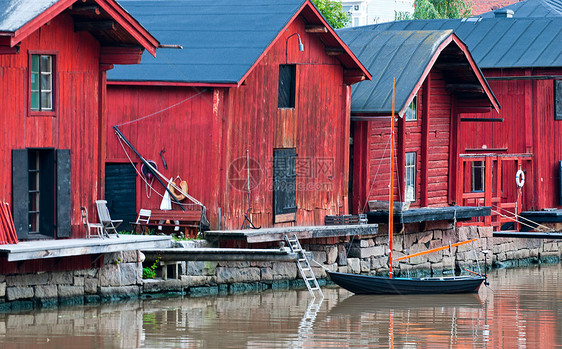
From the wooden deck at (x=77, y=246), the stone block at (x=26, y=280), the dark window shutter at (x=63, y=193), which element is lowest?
the stone block at (x=26, y=280)

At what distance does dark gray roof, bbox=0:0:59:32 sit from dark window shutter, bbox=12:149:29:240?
90.8 inches

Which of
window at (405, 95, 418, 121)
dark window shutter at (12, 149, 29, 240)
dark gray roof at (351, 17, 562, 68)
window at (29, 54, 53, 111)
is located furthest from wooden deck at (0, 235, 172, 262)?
dark gray roof at (351, 17, 562, 68)

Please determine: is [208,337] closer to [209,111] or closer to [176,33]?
[209,111]

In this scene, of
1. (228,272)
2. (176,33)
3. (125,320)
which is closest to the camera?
(125,320)

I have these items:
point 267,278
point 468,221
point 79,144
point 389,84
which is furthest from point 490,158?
point 79,144

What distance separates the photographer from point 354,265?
95.5 ft

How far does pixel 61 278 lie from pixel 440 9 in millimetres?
35160

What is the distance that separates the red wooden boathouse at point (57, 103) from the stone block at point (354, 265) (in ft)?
25.9

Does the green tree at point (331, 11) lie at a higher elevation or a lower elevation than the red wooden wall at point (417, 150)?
higher

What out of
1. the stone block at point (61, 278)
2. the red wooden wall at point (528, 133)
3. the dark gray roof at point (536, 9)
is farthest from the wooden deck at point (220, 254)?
the dark gray roof at point (536, 9)

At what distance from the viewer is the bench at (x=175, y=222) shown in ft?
84.1

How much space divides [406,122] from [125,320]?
491 inches

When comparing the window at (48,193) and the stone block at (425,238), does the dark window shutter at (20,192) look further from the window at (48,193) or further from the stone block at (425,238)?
the stone block at (425,238)

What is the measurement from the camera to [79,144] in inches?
891
